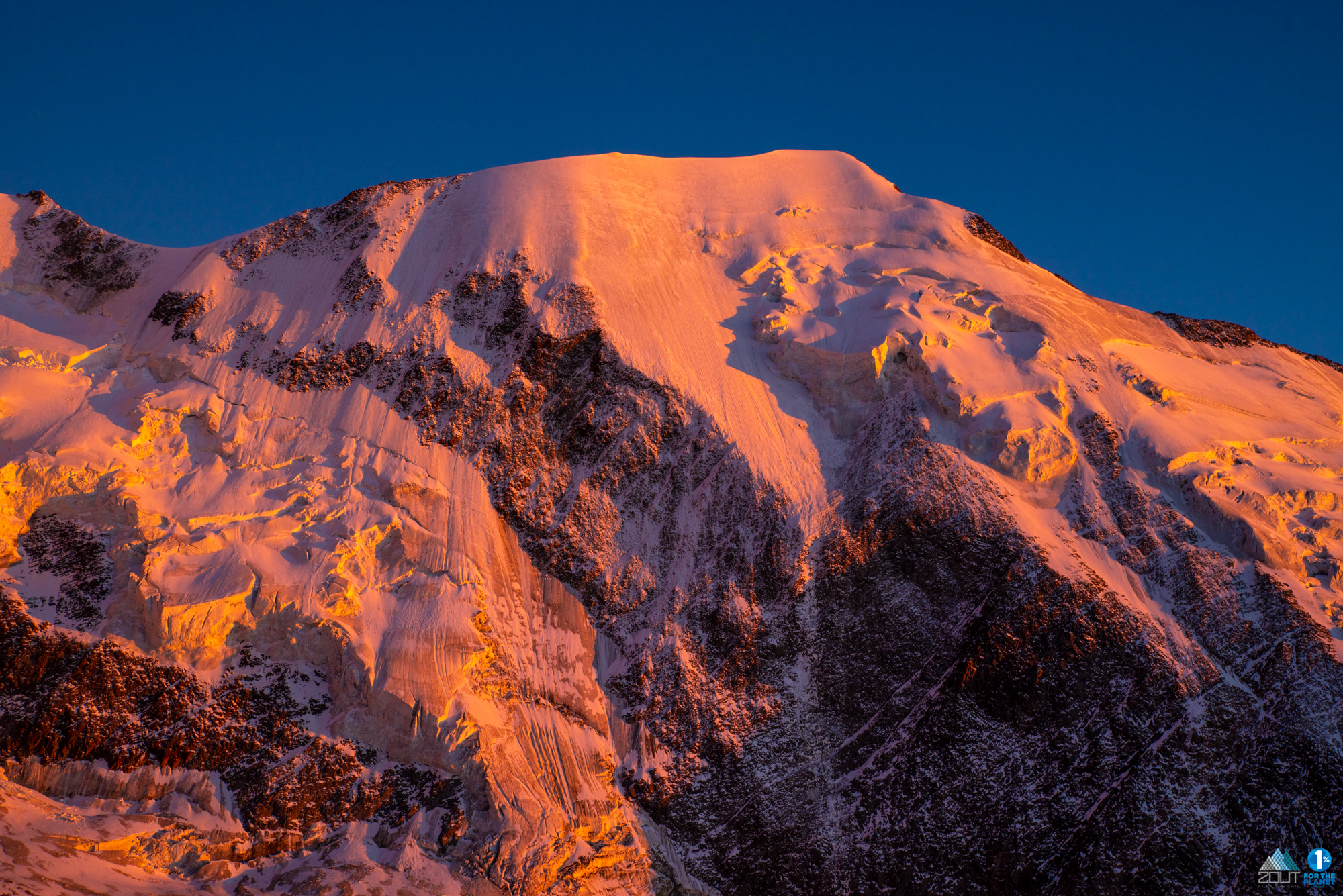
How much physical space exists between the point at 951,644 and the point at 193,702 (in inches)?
1244

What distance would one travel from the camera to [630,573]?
1722 inches

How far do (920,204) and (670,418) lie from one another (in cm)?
2501

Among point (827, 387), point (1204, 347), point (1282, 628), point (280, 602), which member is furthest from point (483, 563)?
point (1204, 347)

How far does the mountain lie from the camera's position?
3647 centimetres

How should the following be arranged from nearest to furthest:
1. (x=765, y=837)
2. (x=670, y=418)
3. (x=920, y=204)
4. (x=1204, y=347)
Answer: (x=765, y=837) → (x=670, y=418) → (x=1204, y=347) → (x=920, y=204)

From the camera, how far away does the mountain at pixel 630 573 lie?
36.5m

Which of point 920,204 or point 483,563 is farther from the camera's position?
point 920,204

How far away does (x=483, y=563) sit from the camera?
42.7 meters

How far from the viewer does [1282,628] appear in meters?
40.3

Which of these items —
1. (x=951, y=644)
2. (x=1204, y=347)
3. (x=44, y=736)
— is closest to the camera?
(x=44, y=736)

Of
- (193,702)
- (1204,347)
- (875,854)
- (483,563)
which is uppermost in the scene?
(1204,347)

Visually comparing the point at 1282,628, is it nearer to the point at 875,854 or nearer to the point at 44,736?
the point at 875,854

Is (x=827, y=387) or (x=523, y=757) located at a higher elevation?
(x=827, y=387)

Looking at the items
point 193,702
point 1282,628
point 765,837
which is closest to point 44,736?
point 193,702
